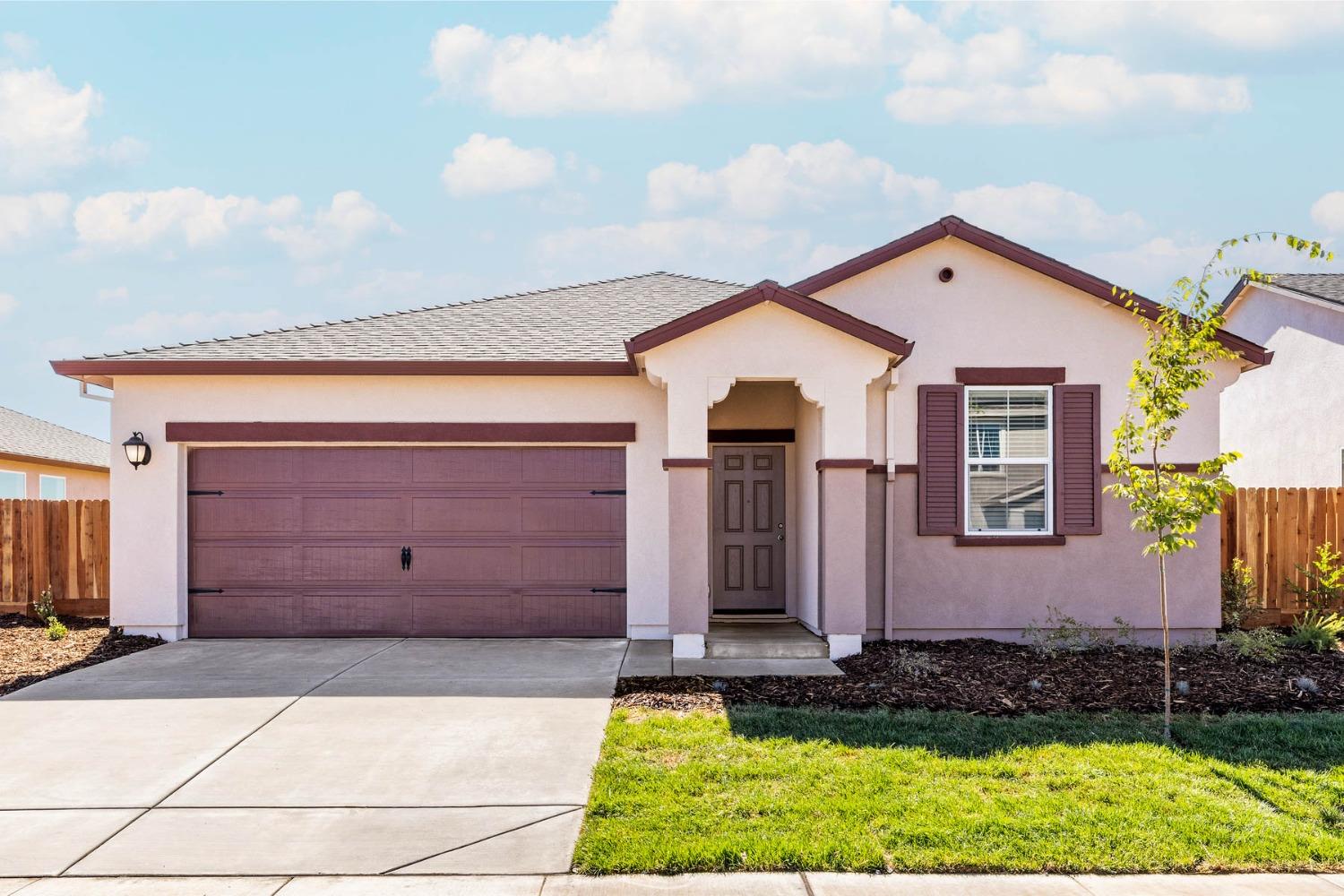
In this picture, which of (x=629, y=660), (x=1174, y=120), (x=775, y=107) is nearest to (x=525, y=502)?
(x=629, y=660)

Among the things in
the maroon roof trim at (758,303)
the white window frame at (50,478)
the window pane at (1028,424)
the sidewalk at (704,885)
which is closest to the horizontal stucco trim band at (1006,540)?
the window pane at (1028,424)

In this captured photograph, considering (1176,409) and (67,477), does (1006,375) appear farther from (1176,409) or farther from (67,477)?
(67,477)

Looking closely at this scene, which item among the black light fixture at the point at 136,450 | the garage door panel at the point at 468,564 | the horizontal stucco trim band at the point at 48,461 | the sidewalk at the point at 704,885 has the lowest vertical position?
the sidewalk at the point at 704,885

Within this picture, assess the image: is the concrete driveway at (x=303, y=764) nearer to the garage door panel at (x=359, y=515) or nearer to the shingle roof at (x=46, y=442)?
the garage door panel at (x=359, y=515)

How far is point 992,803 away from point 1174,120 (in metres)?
14.5

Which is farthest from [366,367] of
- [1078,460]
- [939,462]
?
[1078,460]

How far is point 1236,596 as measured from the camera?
11.2 meters

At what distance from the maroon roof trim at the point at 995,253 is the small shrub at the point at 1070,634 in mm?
3414

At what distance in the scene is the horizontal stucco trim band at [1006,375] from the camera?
10.4 metres

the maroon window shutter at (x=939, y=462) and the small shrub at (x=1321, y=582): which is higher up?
the maroon window shutter at (x=939, y=462)

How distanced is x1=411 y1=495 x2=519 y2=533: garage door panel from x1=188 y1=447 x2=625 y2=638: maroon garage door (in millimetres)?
15

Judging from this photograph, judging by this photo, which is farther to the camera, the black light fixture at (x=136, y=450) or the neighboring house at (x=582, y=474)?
the black light fixture at (x=136, y=450)

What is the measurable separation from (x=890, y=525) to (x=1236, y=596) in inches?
184

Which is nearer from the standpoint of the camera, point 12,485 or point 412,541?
point 412,541
